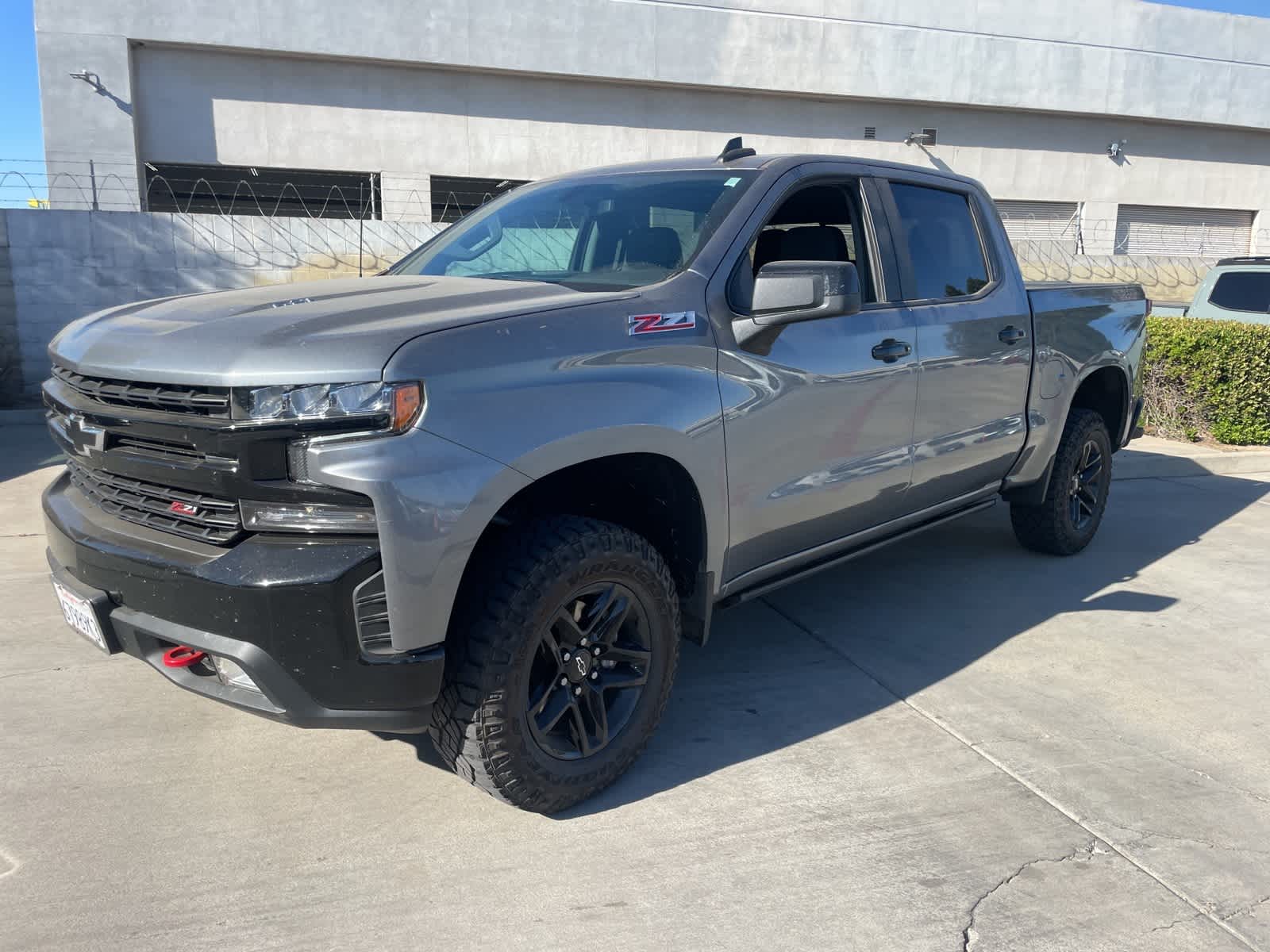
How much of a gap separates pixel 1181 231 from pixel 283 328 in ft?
83.6

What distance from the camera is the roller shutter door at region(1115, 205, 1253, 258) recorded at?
918 inches

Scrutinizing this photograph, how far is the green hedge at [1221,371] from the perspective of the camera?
365 inches

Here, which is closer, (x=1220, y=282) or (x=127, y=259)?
(x=127, y=259)

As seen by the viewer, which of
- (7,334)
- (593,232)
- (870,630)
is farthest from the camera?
(7,334)

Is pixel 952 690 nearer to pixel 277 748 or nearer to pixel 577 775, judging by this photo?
pixel 577 775

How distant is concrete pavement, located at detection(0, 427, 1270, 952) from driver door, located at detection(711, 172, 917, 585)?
26.8 inches

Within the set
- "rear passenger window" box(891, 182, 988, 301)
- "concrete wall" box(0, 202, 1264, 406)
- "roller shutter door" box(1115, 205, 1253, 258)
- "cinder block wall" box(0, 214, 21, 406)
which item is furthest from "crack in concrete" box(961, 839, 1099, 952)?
"roller shutter door" box(1115, 205, 1253, 258)

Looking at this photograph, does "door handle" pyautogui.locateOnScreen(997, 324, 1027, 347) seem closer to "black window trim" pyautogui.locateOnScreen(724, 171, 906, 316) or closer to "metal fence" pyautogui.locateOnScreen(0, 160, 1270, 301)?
"black window trim" pyautogui.locateOnScreen(724, 171, 906, 316)

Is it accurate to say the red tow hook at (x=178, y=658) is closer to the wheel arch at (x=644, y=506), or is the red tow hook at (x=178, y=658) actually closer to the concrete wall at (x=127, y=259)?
the wheel arch at (x=644, y=506)

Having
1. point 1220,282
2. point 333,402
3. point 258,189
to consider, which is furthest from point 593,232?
point 258,189

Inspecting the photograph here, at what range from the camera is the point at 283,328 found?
9.02 feet

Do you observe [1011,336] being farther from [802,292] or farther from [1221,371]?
[1221,371]

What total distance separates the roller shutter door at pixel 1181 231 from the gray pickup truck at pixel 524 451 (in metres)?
21.6

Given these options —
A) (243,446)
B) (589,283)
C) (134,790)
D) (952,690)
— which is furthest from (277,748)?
(952,690)
